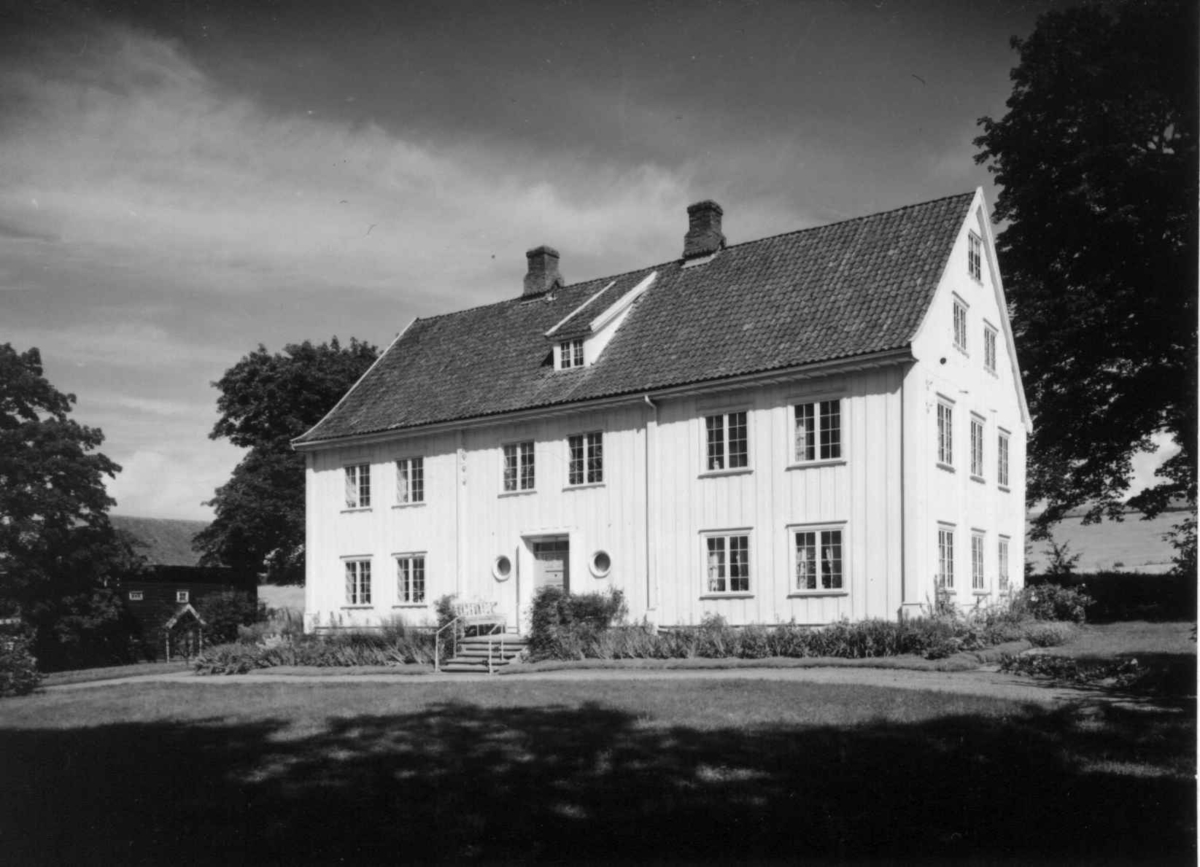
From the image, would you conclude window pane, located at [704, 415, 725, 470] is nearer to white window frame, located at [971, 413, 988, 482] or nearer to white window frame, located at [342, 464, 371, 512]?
white window frame, located at [971, 413, 988, 482]

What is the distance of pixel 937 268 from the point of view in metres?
22.9

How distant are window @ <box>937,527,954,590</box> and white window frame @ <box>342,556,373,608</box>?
1566 cm

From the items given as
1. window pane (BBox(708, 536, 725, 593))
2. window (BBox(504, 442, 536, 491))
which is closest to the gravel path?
window pane (BBox(708, 536, 725, 593))

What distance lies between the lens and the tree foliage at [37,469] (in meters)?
12.5

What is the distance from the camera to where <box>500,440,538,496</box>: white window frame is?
2702 centimetres

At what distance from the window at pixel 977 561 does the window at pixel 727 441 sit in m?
6.13

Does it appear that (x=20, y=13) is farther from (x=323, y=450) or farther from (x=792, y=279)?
(x=323, y=450)

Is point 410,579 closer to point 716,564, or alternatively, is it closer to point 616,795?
point 716,564

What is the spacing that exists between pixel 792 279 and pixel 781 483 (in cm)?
545

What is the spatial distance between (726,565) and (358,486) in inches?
491

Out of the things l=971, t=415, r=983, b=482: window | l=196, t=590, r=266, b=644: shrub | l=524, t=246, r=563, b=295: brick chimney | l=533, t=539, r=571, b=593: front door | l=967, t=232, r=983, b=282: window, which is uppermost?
l=524, t=246, r=563, b=295: brick chimney

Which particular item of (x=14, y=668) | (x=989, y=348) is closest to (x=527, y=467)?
(x=989, y=348)

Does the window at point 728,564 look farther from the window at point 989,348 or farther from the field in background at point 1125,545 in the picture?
the field in background at point 1125,545

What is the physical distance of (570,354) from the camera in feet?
90.6
